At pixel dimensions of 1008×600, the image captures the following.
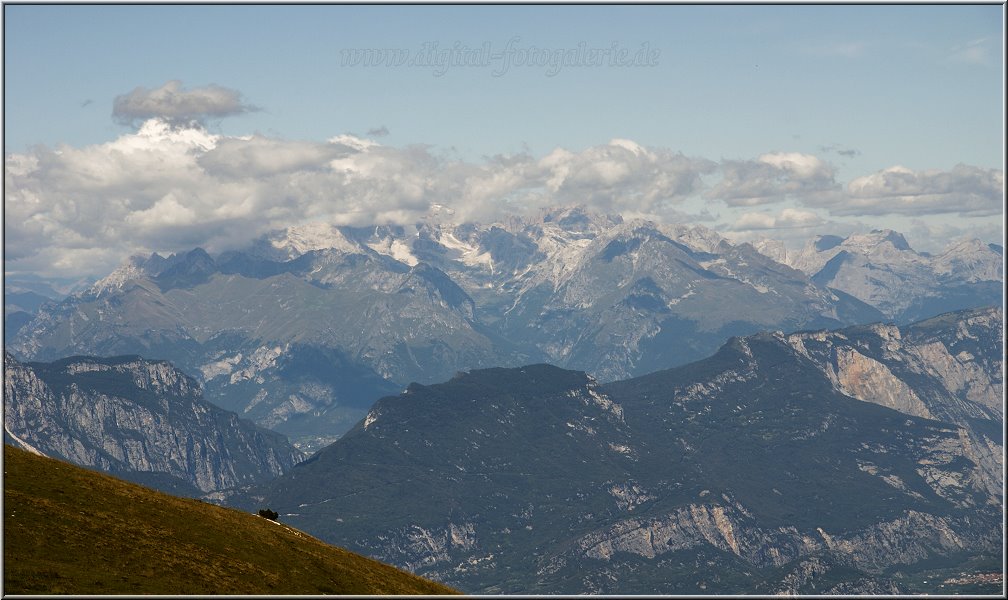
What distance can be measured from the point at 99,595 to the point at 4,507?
35.6 meters

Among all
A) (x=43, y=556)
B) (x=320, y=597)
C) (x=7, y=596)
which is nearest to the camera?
(x=7, y=596)

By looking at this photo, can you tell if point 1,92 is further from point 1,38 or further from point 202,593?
point 202,593

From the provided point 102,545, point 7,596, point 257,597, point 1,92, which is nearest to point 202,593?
point 257,597

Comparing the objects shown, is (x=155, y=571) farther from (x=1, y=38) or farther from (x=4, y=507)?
(x=1, y=38)

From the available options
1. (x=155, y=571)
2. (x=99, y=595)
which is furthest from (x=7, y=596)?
(x=155, y=571)

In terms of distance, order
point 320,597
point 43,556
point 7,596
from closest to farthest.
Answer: point 7,596, point 43,556, point 320,597

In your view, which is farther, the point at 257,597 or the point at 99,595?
the point at 257,597

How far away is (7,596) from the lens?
163000mm

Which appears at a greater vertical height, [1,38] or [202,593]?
[1,38]

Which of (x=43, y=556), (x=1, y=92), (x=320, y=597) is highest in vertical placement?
(x=1, y=92)

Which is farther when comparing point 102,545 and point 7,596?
point 102,545

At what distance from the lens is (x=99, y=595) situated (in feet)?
566

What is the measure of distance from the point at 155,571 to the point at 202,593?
9787 mm

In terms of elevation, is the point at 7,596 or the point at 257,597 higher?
the point at 7,596
